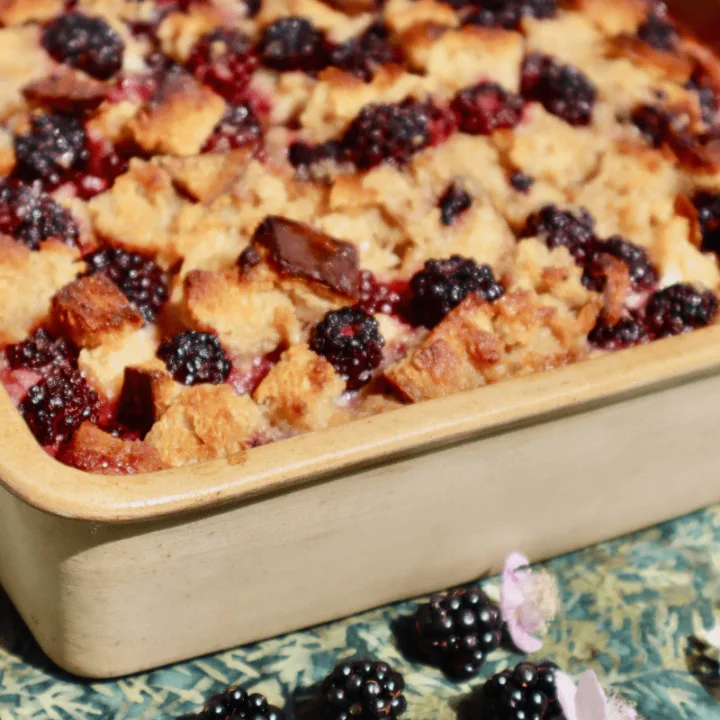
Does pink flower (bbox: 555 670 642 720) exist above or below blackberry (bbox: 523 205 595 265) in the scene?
below

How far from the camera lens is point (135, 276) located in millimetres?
1798

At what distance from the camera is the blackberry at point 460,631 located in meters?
1.73

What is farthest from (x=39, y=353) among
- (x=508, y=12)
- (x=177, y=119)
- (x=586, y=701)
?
(x=508, y=12)

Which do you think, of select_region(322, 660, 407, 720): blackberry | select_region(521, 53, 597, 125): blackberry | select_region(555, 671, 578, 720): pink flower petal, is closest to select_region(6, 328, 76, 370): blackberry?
select_region(322, 660, 407, 720): blackberry

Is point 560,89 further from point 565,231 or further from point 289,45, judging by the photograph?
point 289,45

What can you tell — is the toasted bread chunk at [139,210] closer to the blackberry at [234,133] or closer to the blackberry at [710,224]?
the blackberry at [234,133]

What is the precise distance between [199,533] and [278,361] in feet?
1.20

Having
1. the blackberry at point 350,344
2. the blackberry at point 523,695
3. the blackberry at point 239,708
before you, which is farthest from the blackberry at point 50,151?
the blackberry at point 523,695

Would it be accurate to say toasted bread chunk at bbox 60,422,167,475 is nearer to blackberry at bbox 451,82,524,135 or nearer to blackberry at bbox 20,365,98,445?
blackberry at bbox 20,365,98,445

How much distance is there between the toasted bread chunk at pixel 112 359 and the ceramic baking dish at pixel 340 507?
207mm

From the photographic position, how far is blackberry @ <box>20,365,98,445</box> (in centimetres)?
158

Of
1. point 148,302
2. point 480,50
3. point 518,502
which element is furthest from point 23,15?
point 518,502

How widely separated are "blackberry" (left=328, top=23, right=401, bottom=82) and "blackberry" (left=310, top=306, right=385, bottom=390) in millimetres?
688

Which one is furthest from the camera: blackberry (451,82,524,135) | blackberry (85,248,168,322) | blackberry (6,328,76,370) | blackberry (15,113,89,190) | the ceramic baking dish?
blackberry (451,82,524,135)
